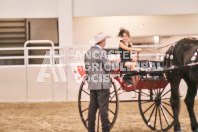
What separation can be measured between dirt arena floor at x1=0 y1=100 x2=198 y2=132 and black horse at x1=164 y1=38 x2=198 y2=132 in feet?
2.04

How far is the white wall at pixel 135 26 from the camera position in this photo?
1415 cm

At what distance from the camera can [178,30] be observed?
555 inches

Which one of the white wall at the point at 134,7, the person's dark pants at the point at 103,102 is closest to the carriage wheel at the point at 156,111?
the person's dark pants at the point at 103,102

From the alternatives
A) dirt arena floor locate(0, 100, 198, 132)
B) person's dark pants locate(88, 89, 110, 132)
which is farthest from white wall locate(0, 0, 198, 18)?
person's dark pants locate(88, 89, 110, 132)

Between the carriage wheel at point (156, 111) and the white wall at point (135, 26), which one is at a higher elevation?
the white wall at point (135, 26)

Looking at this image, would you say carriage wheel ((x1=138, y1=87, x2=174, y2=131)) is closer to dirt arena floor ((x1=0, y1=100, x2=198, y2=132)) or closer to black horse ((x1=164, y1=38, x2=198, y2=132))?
dirt arena floor ((x1=0, y1=100, x2=198, y2=132))

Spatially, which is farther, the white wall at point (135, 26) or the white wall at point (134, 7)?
the white wall at point (135, 26)

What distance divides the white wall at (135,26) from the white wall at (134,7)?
1.94 metres

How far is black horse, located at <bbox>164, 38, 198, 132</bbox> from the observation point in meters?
5.09

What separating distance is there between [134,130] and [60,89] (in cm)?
408

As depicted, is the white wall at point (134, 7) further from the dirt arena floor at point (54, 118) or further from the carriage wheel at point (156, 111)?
the carriage wheel at point (156, 111)

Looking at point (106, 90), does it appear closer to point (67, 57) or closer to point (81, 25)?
point (67, 57)

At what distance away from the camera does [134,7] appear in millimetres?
12234

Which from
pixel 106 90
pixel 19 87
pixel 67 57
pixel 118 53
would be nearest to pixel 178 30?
pixel 67 57
